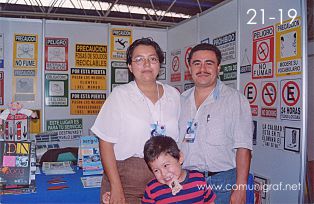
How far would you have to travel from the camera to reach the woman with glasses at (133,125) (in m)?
1.67

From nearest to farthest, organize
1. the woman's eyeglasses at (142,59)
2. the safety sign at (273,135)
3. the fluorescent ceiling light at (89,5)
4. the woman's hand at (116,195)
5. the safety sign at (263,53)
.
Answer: the woman's hand at (116,195) < the woman's eyeglasses at (142,59) < the safety sign at (273,135) < the safety sign at (263,53) < the fluorescent ceiling light at (89,5)

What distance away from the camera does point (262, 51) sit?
2.44m

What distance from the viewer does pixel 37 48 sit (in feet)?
12.1

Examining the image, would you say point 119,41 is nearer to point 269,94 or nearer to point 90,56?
point 90,56

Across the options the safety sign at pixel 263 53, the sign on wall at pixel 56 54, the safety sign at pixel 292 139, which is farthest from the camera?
the sign on wall at pixel 56 54

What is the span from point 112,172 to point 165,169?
0.28m

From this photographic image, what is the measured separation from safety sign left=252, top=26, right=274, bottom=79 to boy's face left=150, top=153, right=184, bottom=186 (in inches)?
46.1

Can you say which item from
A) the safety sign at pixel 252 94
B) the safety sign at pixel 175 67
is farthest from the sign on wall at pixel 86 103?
Result: the safety sign at pixel 252 94

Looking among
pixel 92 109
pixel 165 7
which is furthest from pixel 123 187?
pixel 165 7

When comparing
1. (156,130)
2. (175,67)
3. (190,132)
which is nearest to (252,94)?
(190,132)

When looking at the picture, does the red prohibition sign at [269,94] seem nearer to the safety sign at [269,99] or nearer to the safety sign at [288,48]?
the safety sign at [269,99]

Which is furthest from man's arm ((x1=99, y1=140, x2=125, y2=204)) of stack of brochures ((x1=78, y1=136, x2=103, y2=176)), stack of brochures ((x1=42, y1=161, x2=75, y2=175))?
stack of brochures ((x1=42, y1=161, x2=75, y2=175))

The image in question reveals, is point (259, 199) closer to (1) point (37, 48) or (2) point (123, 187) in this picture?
(2) point (123, 187)

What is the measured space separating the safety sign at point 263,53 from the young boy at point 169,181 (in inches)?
44.7
